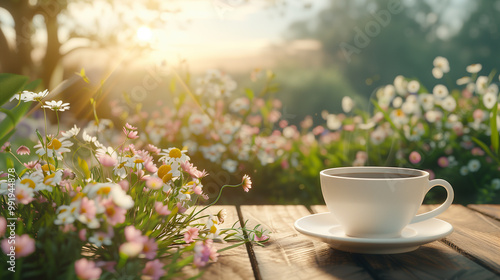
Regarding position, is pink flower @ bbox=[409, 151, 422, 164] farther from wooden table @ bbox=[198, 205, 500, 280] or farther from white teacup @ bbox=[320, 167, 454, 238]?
white teacup @ bbox=[320, 167, 454, 238]

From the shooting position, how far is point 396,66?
7691 millimetres

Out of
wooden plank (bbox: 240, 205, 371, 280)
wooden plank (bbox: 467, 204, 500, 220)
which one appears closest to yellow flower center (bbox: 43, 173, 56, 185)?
Result: wooden plank (bbox: 240, 205, 371, 280)

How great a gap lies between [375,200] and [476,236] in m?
0.35

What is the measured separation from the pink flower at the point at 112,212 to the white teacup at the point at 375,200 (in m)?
0.44

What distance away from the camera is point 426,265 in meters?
0.84

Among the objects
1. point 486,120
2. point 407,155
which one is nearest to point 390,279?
point 407,155

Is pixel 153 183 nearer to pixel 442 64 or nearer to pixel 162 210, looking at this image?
pixel 162 210

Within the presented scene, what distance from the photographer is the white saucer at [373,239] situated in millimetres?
854

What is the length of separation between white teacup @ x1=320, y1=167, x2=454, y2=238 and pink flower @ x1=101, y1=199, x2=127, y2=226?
0.44 metres

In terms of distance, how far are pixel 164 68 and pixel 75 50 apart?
3.56 meters

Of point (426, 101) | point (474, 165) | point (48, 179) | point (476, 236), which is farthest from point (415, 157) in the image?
point (48, 179)

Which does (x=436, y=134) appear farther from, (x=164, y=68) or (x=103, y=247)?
(x=103, y=247)

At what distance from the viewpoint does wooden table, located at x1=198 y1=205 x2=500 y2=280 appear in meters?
0.79

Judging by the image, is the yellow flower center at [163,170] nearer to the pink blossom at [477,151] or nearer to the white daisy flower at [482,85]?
the pink blossom at [477,151]
